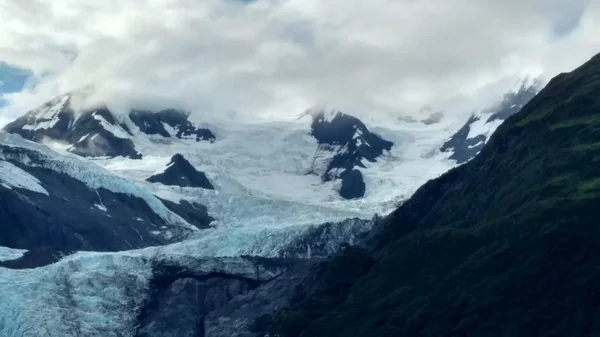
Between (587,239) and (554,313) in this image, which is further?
(587,239)

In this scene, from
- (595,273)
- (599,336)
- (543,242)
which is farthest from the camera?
(543,242)

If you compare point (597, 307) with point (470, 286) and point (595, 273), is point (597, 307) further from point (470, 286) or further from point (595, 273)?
point (470, 286)

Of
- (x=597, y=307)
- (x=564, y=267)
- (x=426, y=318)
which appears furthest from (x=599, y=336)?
(x=426, y=318)

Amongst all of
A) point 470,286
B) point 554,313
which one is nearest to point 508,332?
point 554,313

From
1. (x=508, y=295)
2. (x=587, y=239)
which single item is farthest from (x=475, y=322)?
(x=587, y=239)

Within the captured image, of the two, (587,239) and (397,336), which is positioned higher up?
(587,239)

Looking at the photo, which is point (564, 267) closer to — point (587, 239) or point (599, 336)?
point (587, 239)

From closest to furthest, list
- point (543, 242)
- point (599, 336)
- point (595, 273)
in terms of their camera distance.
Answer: point (599, 336)
point (595, 273)
point (543, 242)

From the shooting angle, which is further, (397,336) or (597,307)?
(397,336)
